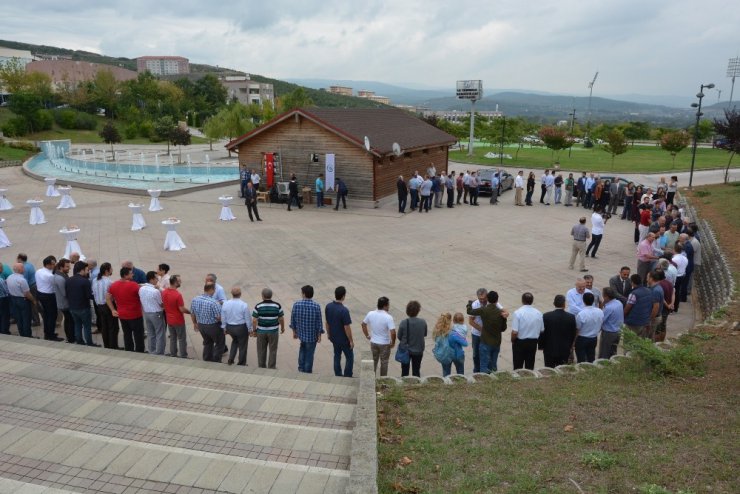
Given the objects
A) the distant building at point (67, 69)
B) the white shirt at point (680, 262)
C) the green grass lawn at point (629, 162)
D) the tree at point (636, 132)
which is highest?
the distant building at point (67, 69)

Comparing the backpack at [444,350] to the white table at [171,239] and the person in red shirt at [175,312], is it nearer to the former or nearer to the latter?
the person in red shirt at [175,312]

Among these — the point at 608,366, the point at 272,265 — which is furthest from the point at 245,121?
the point at 608,366

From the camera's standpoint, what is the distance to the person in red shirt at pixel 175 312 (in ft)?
26.1

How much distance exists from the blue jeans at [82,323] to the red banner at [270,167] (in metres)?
→ 14.0

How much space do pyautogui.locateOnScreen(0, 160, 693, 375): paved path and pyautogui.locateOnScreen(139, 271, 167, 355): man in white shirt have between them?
26.7 inches

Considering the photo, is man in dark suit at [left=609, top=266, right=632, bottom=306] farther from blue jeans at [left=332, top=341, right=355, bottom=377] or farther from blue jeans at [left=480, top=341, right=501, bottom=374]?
blue jeans at [left=332, top=341, right=355, bottom=377]

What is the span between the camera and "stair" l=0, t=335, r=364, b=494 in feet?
14.7

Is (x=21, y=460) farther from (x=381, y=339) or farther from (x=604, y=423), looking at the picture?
(x=604, y=423)

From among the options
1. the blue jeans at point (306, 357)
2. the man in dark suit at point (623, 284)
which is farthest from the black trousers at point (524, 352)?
the blue jeans at point (306, 357)

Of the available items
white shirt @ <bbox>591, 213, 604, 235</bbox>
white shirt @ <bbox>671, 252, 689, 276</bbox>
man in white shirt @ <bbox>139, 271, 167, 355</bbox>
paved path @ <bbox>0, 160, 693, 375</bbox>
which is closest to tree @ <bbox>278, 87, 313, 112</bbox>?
paved path @ <bbox>0, 160, 693, 375</bbox>

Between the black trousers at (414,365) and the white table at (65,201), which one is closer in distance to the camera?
the black trousers at (414,365)

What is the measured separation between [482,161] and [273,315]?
36.6m

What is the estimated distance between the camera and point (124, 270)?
8133 millimetres

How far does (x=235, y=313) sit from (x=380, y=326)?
2.21m
